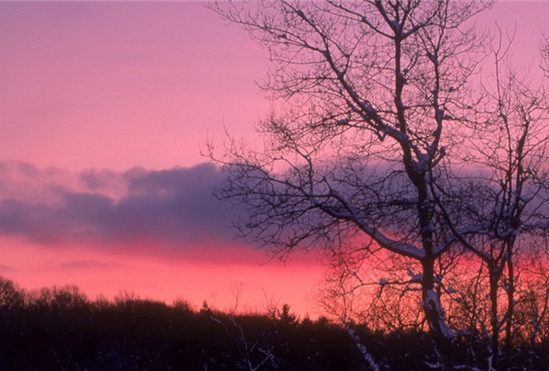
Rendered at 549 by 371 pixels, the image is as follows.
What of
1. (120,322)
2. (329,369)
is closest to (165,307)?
(120,322)

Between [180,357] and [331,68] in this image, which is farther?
[180,357]

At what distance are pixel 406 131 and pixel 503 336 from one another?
4883mm

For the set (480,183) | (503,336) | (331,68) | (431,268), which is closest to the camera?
(503,336)

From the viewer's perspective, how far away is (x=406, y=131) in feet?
44.2

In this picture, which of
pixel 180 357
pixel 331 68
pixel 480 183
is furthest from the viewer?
pixel 180 357

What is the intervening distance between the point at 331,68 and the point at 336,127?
1066 millimetres

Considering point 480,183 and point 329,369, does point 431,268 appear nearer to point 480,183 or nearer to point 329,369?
point 480,183

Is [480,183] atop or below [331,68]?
below

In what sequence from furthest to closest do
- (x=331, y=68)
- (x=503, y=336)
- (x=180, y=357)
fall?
(x=180, y=357)
(x=331, y=68)
(x=503, y=336)

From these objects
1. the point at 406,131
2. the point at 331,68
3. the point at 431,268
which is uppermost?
the point at 331,68

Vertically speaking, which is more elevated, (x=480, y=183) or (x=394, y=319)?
(x=480, y=183)

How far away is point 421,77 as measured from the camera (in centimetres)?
1338

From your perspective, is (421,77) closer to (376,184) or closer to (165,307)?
(376,184)

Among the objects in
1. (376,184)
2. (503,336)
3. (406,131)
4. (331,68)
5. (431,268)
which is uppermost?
(331,68)
